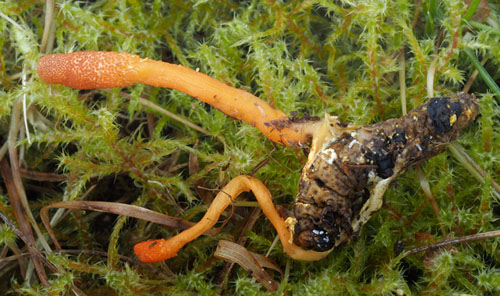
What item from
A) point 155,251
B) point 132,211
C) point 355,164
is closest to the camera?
point 355,164

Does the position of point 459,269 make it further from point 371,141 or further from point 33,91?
point 33,91

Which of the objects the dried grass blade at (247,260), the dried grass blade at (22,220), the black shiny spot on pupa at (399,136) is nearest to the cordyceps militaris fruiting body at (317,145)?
the black shiny spot on pupa at (399,136)

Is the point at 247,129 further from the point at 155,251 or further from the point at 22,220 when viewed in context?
the point at 22,220

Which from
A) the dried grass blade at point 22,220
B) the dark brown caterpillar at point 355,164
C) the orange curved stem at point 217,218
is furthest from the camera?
the dried grass blade at point 22,220

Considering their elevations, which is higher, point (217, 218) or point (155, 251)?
point (217, 218)

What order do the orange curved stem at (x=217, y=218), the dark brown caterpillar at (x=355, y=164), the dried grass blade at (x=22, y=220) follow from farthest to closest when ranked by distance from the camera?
the dried grass blade at (x=22, y=220) < the orange curved stem at (x=217, y=218) < the dark brown caterpillar at (x=355, y=164)

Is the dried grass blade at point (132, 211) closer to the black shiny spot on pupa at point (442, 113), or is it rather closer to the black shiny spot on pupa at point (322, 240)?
the black shiny spot on pupa at point (322, 240)

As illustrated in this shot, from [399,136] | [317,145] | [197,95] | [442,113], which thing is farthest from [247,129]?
[442,113]
